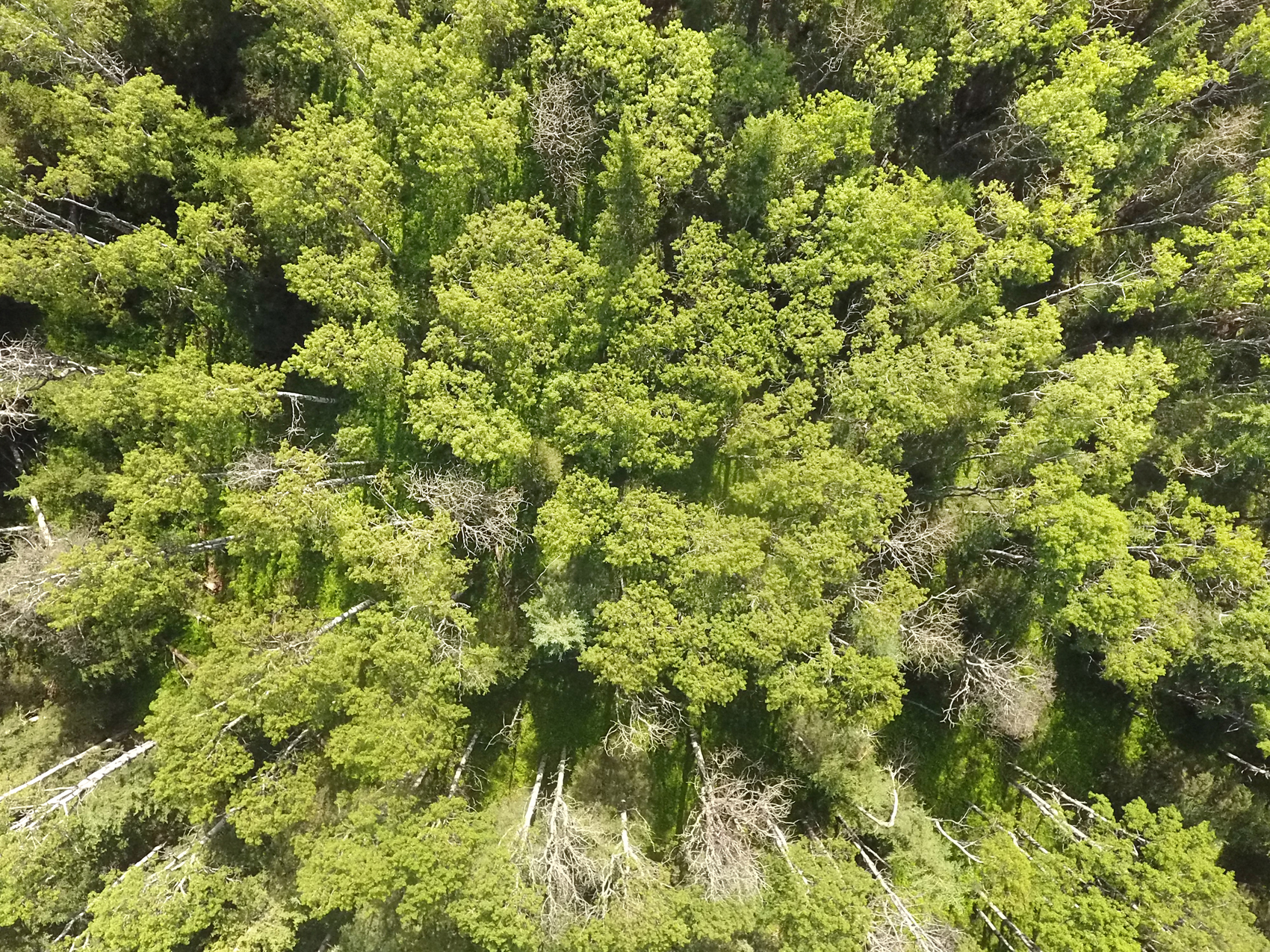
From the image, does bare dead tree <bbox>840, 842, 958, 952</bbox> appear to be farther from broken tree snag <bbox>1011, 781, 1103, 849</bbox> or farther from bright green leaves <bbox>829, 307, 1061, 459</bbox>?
bright green leaves <bbox>829, 307, 1061, 459</bbox>

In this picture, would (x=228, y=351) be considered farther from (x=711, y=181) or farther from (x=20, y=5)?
(x=711, y=181)

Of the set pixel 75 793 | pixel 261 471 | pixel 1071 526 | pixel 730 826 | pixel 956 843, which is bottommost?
pixel 75 793

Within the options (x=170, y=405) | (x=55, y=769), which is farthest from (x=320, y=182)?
(x=55, y=769)

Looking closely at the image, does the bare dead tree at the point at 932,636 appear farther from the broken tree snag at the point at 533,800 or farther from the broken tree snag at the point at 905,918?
the broken tree snag at the point at 533,800

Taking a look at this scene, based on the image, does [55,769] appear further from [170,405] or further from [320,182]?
[320,182]

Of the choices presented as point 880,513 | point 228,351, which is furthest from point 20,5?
point 880,513

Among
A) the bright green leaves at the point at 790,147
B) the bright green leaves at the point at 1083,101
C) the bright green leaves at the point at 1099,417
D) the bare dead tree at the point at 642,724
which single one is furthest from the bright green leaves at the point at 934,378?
→ the bare dead tree at the point at 642,724

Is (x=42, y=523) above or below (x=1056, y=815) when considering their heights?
above
